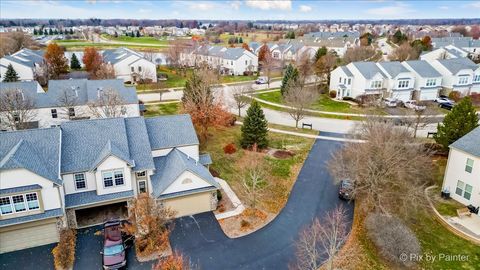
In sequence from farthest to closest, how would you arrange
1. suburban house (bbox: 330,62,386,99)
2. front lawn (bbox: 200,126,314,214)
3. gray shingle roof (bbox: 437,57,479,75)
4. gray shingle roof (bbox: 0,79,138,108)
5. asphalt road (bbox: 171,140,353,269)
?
gray shingle roof (bbox: 437,57,479,75) → suburban house (bbox: 330,62,386,99) → gray shingle roof (bbox: 0,79,138,108) → front lawn (bbox: 200,126,314,214) → asphalt road (bbox: 171,140,353,269)

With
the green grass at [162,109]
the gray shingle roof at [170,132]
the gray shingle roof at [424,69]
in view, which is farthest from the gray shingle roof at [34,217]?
the gray shingle roof at [424,69]

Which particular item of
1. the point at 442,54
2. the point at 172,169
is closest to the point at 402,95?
the point at 442,54

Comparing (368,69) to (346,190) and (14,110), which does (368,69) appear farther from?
(14,110)

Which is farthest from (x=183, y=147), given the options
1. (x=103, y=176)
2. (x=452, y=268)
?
(x=452, y=268)

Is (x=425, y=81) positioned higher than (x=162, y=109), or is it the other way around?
(x=425, y=81)

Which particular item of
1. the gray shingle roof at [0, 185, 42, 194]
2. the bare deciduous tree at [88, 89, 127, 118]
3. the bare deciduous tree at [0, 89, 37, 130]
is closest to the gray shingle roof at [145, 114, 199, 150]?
the gray shingle roof at [0, 185, 42, 194]

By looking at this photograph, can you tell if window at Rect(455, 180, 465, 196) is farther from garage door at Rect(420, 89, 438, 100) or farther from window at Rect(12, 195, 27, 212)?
garage door at Rect(420, 89, 438, 100)
